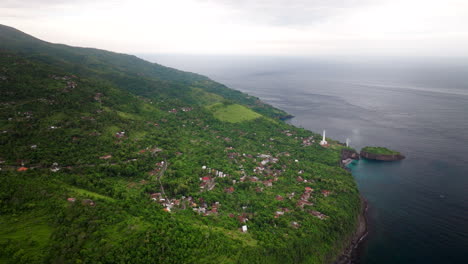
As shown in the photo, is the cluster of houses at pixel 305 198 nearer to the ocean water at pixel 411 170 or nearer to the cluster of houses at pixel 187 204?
the ocean water at pixel 411 170

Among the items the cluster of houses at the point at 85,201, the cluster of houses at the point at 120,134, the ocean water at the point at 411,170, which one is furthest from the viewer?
the cluster of houses at the point at 120,134

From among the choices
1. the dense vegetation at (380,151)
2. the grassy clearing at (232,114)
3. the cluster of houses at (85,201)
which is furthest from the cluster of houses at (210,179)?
the dense vegetation at (380,151)

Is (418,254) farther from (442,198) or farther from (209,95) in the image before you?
(209,95)

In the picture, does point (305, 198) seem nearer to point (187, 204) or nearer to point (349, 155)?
point (187, 204)

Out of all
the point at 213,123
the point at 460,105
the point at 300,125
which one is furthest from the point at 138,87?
the point at 460,105

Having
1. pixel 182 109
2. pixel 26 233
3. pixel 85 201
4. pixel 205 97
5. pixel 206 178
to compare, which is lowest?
pixel 206 178

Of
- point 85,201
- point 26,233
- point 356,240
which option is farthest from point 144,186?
point 356,240
